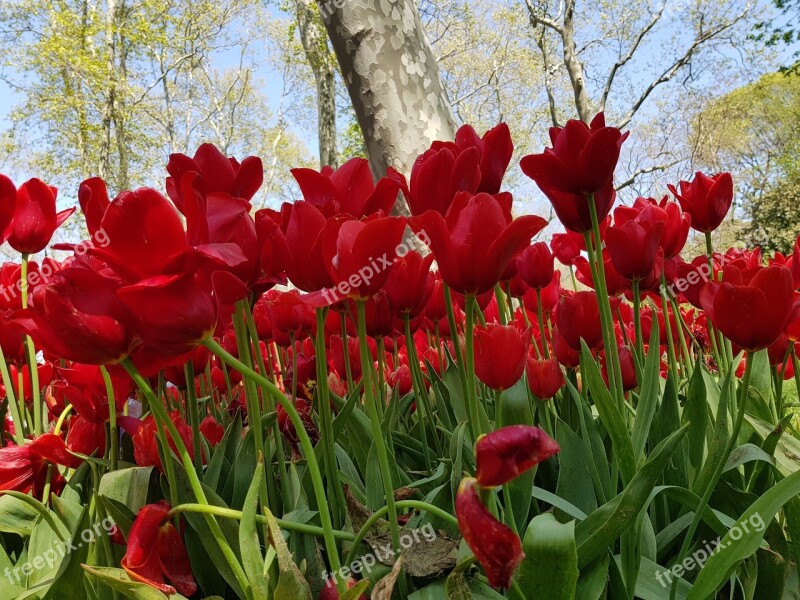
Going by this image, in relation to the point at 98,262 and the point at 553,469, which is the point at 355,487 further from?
the point at 98,262

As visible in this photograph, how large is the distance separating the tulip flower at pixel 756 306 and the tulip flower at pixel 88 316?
0.61m

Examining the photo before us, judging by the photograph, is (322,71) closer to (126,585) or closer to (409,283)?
(409,283)

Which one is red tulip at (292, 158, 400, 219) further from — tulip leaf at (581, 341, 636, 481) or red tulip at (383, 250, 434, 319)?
tulip leaf at (581, 341, 636, 481)

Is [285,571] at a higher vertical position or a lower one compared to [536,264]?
lower

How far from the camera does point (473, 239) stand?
1.99 feet

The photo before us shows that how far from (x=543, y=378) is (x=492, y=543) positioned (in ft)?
1.95

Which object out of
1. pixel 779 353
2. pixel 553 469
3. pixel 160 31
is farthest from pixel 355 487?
pixel 160 31

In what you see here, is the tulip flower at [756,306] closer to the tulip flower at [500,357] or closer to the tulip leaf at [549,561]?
the tulip flower at [500,357]

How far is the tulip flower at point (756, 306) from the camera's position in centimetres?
67

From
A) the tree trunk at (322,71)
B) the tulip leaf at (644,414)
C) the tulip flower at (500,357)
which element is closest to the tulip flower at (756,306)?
the tulip leaf at (644,414)

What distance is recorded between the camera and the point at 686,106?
16.1 m

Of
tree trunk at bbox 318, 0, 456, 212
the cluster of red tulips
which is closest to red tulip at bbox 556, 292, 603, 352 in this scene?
the cluster of red tulips

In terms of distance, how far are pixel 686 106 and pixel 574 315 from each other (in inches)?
688

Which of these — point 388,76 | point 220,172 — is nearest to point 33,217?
point 220,172
